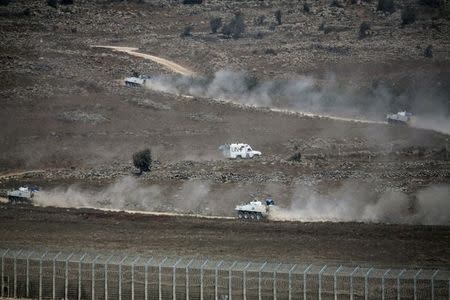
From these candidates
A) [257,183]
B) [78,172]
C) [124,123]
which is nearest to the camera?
[257,183]

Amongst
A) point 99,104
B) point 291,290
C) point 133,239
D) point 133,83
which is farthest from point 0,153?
point 291,290

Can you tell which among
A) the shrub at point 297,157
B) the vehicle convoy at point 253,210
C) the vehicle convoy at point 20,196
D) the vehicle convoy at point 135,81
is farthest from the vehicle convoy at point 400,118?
the vehicle convoy at point 20,196

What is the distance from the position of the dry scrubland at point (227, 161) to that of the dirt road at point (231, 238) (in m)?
0.14

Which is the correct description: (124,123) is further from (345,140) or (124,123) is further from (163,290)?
(163,290)

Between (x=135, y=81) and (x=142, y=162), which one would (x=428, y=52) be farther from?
(x=142, y=162)

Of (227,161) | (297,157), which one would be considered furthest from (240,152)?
(297,157)

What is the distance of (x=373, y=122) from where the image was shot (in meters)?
164

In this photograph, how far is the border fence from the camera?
3108 inches

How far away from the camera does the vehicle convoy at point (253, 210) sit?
118500 millimetres

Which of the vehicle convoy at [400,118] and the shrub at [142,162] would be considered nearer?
the shrub at [142,162]

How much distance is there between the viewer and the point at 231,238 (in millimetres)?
104250

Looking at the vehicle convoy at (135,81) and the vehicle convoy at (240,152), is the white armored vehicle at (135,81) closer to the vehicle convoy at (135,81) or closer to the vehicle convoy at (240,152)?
the vehicle convoy at (135,81)

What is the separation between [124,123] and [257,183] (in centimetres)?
3654

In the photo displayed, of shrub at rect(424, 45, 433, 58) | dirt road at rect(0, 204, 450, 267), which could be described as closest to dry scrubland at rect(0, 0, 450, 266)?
dirt road at rect(0, 204, 450, 267)
